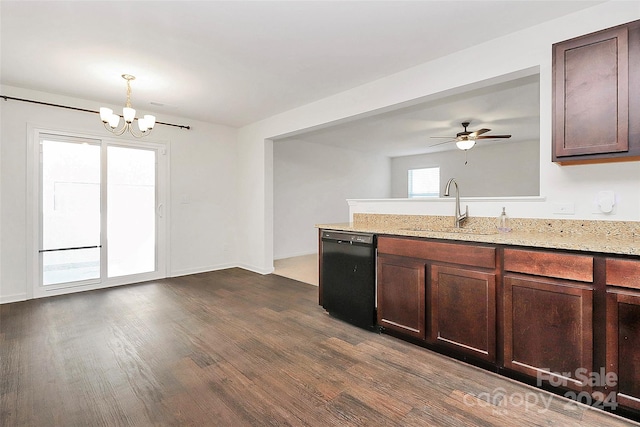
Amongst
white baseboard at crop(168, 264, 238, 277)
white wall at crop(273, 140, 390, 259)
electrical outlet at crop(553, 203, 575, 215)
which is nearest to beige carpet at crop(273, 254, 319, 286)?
white wall at crop(273, 140, 390, 259)

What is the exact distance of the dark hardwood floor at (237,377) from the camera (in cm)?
173

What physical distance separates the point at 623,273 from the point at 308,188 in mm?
6123

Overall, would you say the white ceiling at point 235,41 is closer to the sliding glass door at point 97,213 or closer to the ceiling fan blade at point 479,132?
the sliding glass door at point 97,213

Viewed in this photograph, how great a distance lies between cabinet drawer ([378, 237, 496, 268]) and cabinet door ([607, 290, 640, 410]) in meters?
0.62

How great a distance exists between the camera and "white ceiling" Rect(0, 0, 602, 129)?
225 centimetres

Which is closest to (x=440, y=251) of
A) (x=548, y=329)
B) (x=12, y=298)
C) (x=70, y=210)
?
(x=548, y=329)

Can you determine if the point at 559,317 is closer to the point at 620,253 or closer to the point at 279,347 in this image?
the point at 620,253

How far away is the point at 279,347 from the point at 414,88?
279cm

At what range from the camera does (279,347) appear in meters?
2.57

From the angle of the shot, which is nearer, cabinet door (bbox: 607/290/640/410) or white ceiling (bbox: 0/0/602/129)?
cabinet door (bbox: 607/290/640/410)

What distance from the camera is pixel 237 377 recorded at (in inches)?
84.1

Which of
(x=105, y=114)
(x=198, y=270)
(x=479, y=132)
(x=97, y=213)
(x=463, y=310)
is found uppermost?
(x=479, y=132)

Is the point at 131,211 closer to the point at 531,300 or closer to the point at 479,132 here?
the point at 531,300

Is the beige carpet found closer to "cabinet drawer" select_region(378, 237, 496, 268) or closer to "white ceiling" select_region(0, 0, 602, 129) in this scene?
"cabinet drawer" select_region(378, 237, 496, 268)
